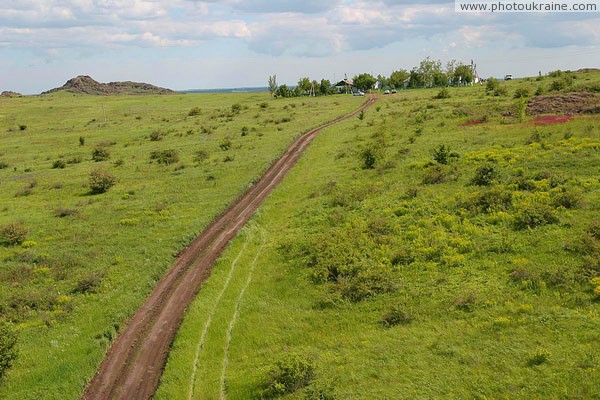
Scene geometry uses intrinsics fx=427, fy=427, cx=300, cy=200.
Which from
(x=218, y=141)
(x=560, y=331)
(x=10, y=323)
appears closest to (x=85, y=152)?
(x=218, y=141)

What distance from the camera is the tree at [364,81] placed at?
16950cm

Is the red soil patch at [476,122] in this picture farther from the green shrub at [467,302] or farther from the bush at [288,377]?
the bush at [288,377]

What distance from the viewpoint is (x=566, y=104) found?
2421 inches

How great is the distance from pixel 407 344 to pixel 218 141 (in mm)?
62780

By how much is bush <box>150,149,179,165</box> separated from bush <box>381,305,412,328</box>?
162ft

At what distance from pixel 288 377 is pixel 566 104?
202ft

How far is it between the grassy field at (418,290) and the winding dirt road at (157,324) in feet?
3.77

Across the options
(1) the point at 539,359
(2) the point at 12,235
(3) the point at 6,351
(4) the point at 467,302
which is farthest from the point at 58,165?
(1) the point at 539,359

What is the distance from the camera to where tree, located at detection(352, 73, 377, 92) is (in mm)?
169500

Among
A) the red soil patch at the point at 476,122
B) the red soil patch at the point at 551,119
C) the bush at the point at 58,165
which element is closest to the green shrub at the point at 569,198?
the red soil patch at the point at 551,119

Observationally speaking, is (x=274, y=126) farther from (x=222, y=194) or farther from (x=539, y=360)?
(x=539, y=360)

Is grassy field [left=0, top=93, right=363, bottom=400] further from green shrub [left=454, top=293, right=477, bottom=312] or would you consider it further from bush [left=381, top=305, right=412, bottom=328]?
green shrub [left=454, top=293, right=477, bottom=312]

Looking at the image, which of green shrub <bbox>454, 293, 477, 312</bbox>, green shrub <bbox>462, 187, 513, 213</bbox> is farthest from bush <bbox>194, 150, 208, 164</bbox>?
green shrub <bbox>454, 293, 477, 312</bbox>

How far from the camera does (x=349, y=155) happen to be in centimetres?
5856
